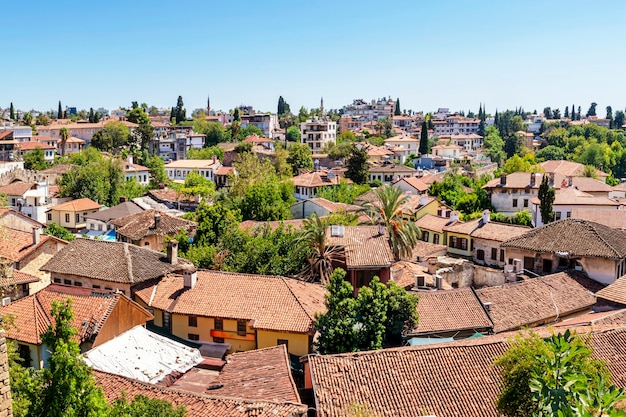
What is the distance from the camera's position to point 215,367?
69.2 feet

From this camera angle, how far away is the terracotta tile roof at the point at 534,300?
83.0 feet

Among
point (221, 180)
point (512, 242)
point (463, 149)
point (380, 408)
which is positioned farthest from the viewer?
point (463, 149)

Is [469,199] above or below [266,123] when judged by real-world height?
below

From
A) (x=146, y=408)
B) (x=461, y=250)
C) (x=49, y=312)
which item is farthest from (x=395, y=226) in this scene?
(x=146, y=408)

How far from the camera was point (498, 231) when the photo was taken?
129 feet

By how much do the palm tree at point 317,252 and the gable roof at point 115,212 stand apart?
2590 cm

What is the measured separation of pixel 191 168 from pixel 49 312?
62865mm

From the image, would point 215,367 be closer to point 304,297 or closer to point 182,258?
point 304,297

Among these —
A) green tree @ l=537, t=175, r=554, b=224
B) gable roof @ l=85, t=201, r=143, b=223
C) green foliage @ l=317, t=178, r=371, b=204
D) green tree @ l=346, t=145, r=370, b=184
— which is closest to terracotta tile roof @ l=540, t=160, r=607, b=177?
green tree @ l=346, t=145, r=370, b=184

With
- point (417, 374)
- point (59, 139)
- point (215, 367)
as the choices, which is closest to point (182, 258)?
point (215, 367)

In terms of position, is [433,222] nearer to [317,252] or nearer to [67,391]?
[317,252]

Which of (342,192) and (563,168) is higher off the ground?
(563,168)

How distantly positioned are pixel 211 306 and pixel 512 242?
1914 cm

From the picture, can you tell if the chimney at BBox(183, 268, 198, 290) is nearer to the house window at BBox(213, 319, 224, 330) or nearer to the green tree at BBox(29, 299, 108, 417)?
the house window at BBox(213, 319, 224, 330)
